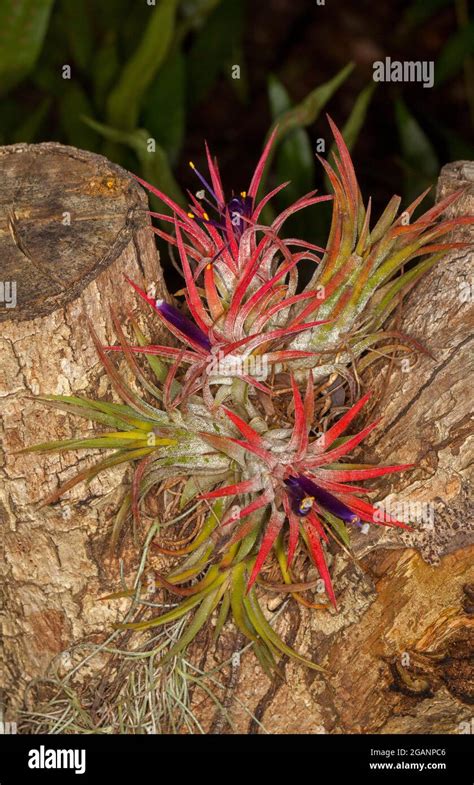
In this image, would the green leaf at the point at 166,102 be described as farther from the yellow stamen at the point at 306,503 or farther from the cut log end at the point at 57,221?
the yellow stamen at the point at 306,503

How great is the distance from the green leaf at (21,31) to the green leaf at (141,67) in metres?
0.22

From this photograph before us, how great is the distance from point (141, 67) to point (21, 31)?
30 cm

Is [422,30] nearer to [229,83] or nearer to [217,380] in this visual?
[229,83]

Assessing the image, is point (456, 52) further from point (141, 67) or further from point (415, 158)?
point (141, 67)

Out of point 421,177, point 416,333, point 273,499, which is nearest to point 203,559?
point 273,499

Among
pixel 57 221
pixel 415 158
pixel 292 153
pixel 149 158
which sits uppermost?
pixel 415 158

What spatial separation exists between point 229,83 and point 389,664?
257 centimetres

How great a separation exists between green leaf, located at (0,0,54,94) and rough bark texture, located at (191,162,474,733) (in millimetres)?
1204

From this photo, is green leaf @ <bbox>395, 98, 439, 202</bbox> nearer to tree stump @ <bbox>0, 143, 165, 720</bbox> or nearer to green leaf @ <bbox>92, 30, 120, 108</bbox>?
green leaf @ <bbox>92, 30, 120, 108</bbox>

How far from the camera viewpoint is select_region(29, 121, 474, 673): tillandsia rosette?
51.7 inches

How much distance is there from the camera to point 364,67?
3.38m

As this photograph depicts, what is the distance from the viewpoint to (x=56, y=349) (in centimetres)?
132

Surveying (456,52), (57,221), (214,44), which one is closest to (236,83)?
(214,44)

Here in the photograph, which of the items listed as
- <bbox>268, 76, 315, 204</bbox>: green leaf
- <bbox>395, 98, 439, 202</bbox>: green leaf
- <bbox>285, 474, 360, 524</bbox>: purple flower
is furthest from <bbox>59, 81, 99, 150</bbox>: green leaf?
<bbox>285, 474, 360, 524</bbox>: purple flower
